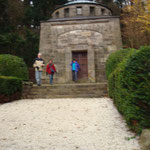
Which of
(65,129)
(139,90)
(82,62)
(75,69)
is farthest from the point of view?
(82,62)

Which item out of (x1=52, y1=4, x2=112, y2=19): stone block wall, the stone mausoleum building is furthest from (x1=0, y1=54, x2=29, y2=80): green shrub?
(x1=52, y1=4, x2=112, y2=19): stone block wall

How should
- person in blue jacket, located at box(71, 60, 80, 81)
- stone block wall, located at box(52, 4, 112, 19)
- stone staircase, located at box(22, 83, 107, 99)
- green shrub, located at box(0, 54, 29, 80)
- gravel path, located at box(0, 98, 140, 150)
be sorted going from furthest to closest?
stone block wall, located at box(52, 4, 112, 19) → person in blue jacket, located at box(71, 60, 80, 81) → green shrub, located at box(0, 54, 29, 80) → stone staircase, located at box(22, 83, 107, 99) → gravel path, located at box(0, 98, 140, 150)

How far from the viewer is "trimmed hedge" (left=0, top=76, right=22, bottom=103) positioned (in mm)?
7039

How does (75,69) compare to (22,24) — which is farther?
(22,24)

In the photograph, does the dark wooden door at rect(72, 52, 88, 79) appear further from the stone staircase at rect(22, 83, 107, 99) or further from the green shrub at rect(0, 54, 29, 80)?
the green shrub at rect(0, 54, 29, 80)

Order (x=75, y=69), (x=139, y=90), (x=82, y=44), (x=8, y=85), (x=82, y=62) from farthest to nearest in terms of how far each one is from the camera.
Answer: (x=82, y=62) → (x=82, y=44) → (x=75, y=69) → (x=8, y=85) → (x=139, y=90)

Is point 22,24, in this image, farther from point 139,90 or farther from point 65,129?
point 139,90

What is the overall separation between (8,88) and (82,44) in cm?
760

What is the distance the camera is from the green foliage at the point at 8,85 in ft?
23.0

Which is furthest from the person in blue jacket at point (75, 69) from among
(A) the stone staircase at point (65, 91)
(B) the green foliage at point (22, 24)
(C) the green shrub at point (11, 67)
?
(B) the green foliage at point (22, 24)

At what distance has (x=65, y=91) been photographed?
8.52 m

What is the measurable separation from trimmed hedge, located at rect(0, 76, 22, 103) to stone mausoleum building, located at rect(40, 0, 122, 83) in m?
5.38

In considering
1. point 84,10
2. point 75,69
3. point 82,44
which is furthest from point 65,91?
point 84,10

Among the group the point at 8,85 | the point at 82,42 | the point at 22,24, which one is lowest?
the point at 8,85
